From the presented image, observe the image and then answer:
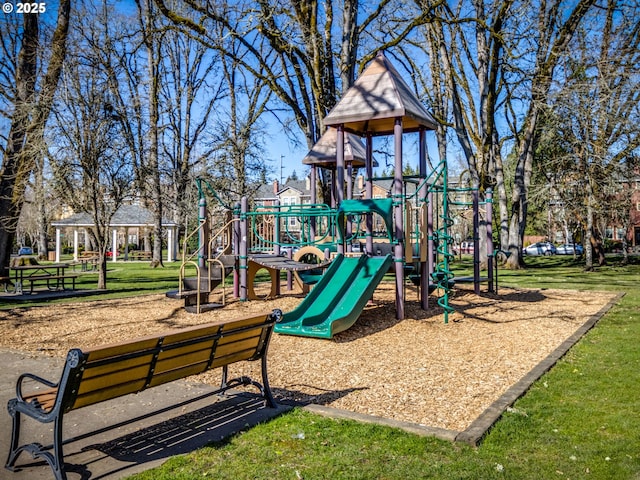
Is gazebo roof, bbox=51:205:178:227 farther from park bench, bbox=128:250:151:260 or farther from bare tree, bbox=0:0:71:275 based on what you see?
bare tree, bbox=0:0:71:275

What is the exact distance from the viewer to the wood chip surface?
5828 mm

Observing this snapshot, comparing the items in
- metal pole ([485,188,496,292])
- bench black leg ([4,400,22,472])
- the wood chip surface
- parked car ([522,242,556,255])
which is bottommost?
the wood chip surface

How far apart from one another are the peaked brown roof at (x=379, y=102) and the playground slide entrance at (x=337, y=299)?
2.96 metres

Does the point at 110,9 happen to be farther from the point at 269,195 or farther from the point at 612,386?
the point at 269,195

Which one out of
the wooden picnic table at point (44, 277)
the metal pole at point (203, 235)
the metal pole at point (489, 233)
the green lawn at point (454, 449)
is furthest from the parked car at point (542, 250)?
the green lawn at point (454, 449)

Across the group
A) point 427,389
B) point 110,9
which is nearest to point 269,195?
point 110,9

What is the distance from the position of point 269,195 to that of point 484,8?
6440 centimetres

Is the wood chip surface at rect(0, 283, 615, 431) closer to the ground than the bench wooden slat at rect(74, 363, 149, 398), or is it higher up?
closer to the ground

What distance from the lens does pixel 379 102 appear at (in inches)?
449

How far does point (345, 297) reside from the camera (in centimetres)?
977

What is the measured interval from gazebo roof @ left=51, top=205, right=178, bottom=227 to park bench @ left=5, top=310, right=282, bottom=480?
1583 inches

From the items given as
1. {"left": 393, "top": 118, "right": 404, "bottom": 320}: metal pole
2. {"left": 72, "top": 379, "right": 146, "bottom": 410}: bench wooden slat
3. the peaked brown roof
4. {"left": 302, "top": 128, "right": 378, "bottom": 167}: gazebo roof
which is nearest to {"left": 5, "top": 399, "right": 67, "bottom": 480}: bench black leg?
{"left": 72, "top": 379, "right": 146, "bottom": 410}: bench wooden slat

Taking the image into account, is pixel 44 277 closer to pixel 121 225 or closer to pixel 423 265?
pixel 423 265

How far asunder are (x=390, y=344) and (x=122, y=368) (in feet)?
17.7
